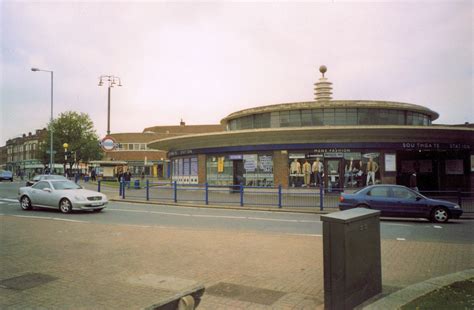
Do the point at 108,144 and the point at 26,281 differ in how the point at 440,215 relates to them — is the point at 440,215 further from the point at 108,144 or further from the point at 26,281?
the point at 108,144

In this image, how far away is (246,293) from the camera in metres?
5.64

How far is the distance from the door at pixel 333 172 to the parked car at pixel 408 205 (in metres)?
9.76

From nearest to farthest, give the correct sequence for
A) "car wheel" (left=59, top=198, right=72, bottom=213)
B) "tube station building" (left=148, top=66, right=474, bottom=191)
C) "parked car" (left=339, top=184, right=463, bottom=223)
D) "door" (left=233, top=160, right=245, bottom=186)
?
1. "parked car" (left=339, top=184, right=463, bottom=223)
2. "car wheel" (left=59, top=198, right=72, bottom=213)
3. "tube station building" (left=148, top=66, right=474, bottom=191)
4. "door" (left=233, top=160, right=245, bottom=186)

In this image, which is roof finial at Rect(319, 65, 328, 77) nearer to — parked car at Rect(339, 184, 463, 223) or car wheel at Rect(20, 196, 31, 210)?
parked car at Rect(339, 184, 463, 223)

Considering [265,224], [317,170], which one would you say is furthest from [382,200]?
[317,170]

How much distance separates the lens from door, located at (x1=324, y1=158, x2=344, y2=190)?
2439cm

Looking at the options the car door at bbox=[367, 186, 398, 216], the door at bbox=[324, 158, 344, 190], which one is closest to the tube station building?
the door at bbox=[324, 158, 344, 190]

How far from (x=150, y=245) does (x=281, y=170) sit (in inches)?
662

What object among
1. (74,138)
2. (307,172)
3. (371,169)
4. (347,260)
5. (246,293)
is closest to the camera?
(347,260)

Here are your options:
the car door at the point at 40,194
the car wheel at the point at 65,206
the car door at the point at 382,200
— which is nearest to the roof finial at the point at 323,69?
the car door at the point at 382,200

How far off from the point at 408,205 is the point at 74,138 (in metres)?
52.5

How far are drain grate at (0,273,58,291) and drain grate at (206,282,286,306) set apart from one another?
2.77m

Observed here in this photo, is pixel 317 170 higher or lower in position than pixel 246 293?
higher

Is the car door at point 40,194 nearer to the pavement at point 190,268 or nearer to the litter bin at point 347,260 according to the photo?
the pavement at point 190,268
